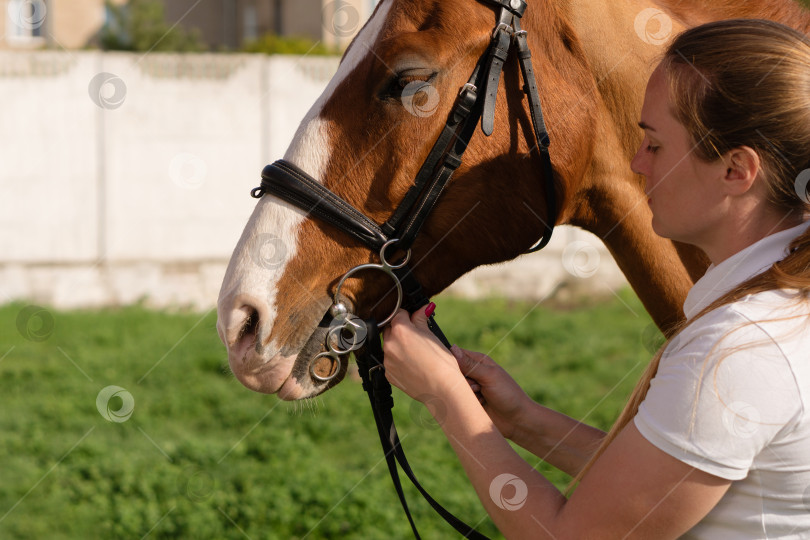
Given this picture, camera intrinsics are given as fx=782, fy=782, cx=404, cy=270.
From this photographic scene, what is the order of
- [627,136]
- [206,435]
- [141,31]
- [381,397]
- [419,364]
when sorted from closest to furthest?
[419,364], [381,397], [627,136], [206,435], [141,31]

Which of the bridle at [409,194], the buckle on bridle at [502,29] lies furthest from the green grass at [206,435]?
the buckle on bridle at [502,29]

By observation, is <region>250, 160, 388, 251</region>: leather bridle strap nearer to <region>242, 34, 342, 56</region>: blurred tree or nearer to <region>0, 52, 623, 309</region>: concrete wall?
<region>0, 52, 623, 309</region>: concrete wall

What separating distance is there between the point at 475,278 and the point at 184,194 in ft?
11.5

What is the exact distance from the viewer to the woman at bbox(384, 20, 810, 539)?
123cm

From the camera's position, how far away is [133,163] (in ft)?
28.1

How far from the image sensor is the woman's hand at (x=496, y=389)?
191 centimetres

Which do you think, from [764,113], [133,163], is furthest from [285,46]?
[764,113]

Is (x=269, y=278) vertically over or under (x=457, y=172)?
under

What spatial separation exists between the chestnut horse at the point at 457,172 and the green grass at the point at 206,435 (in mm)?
448

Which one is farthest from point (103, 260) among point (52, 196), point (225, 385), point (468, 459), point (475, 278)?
point (468, 459)

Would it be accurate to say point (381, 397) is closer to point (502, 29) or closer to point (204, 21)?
point (502, 29)

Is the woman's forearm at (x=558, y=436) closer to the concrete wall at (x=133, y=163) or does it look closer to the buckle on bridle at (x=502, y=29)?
the buckle on bridle at (x=502, y=29)

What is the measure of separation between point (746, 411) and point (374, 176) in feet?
3.42

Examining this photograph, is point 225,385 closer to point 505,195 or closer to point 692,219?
point 505,195
